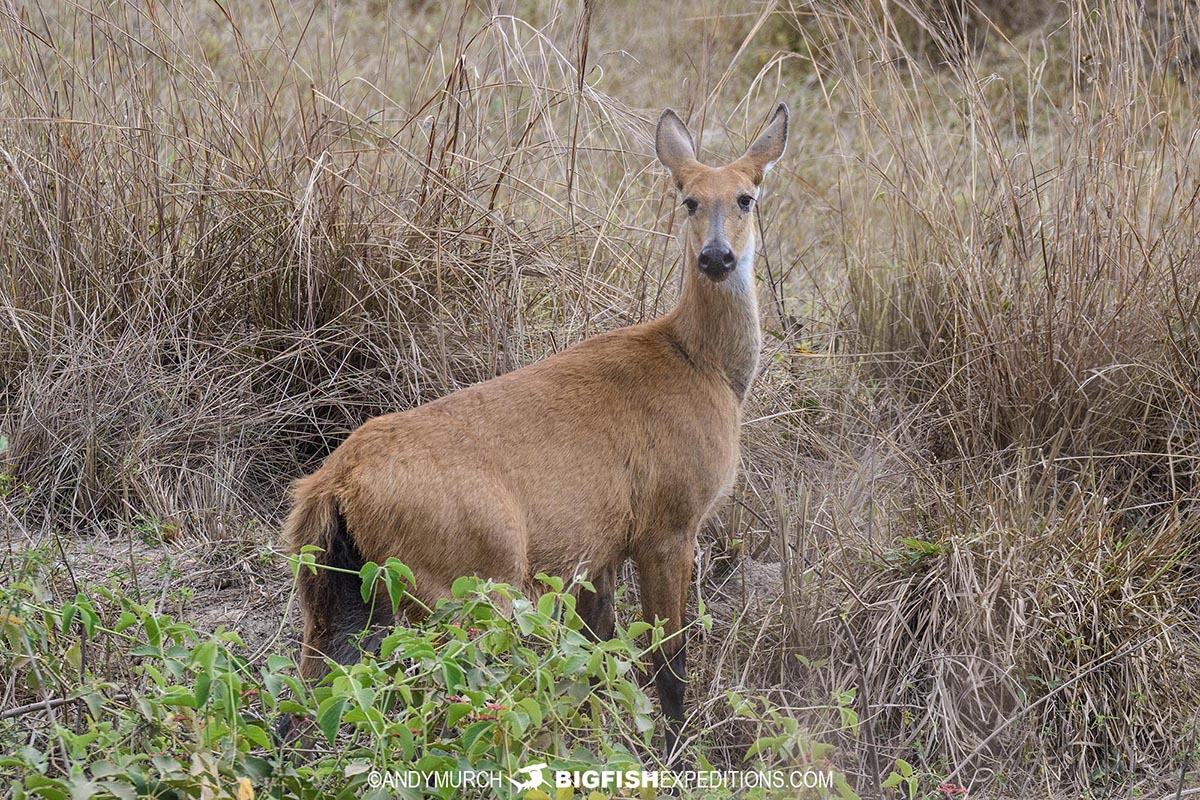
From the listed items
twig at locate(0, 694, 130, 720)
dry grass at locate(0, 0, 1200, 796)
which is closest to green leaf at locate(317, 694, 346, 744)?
twig at locate(0, 694, 130, 720)

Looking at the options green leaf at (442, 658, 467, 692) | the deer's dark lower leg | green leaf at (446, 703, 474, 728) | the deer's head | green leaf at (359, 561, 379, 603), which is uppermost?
the deer's head

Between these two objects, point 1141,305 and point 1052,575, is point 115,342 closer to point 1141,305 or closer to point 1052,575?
point 1052,575

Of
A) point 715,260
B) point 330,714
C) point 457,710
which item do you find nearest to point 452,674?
point 457,710

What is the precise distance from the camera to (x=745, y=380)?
429 centimetres

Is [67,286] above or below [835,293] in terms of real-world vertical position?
above

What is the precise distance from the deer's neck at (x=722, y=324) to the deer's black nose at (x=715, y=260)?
0.14 metres

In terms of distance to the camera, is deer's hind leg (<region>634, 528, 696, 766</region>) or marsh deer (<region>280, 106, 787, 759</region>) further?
deer's hind leg (<region>634, 528, 696, 766</region>)

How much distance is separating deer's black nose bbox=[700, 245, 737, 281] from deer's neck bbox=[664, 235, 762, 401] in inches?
5.4

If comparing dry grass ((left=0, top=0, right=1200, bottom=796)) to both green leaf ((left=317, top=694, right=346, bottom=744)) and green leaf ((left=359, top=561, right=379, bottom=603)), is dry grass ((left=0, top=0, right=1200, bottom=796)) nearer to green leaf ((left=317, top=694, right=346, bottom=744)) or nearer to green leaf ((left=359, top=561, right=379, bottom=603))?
green leaf ((left=359, top=561, right=379, bottom=603))

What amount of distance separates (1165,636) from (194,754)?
2977 millimetres

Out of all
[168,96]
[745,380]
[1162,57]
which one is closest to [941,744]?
[745,380]

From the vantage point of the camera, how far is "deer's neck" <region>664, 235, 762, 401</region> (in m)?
4.20

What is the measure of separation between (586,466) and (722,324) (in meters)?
0.73

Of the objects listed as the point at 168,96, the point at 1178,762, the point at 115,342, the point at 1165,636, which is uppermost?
the point at 168,96
